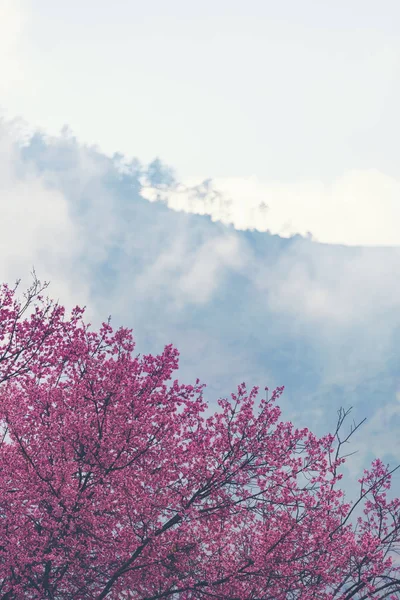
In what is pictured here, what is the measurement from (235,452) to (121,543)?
2.99 m

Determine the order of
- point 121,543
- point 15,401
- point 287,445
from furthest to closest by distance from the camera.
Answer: point 15,401
point 287,445
point 121,543

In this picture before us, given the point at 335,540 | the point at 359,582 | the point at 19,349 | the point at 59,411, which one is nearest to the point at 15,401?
the point at 19,349

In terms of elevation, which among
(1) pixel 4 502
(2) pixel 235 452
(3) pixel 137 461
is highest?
(2) pixel 235 452

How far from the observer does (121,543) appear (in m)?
9.82

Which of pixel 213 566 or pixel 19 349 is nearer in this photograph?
pixel 213 566

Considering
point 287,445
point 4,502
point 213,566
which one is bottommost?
point 4,502

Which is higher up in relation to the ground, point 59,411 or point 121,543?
point 59,411

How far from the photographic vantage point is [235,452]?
10.1m

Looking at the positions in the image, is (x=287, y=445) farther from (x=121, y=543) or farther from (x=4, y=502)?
(x=4, y=502)

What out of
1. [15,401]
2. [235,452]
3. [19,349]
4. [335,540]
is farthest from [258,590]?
[19,349]

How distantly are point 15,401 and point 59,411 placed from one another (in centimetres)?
224

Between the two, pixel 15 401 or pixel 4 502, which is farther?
pixel 15 401

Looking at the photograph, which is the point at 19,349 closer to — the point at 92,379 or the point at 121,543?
the point at 92,379

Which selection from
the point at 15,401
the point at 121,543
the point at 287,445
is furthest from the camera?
the point at 15,401
